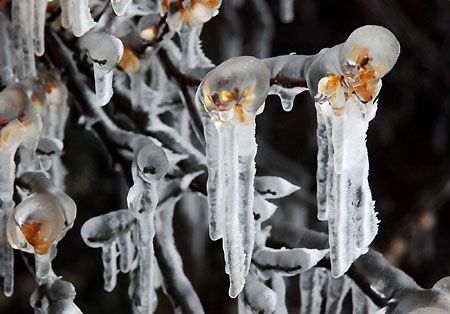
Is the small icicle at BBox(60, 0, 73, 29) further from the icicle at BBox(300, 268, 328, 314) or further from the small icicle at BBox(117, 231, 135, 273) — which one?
the icicle at BBox(300, 268, 328, 314)

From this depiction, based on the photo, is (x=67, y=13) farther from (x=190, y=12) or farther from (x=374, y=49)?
(x=374, y=49)

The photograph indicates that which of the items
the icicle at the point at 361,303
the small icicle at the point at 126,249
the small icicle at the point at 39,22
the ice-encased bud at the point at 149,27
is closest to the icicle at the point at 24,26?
the small icicle at the point at 39,22

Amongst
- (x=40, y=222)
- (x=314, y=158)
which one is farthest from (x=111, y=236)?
(x=314, y=158)

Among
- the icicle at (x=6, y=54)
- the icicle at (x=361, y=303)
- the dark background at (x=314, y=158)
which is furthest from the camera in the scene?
the dark background at (x=314, y=158)

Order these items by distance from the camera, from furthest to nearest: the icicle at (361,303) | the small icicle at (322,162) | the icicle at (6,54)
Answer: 1. the icicle at (6,54)
2. the icicle at (361,303)
3. the small icicle at (322,162)

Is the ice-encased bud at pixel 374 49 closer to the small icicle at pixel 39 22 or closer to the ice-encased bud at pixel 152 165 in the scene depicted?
the ice-encased bud at pixel 152 165

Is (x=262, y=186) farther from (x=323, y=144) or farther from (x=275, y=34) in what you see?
(x=275, y=34)

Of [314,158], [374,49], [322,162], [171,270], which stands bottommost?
[314,158]
